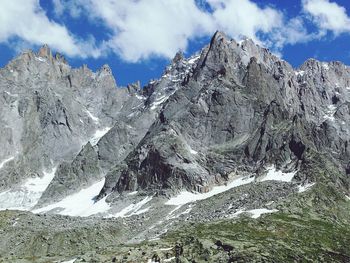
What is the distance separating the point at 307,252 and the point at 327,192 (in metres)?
71.9

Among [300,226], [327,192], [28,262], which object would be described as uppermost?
[327,192]

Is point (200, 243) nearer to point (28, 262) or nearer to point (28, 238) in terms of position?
point (28, 262)

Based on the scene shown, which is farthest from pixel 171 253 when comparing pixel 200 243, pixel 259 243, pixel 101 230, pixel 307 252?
pixel 101 230

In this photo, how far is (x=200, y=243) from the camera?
12775cm

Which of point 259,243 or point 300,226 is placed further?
point 300,226

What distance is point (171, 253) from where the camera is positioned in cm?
12294

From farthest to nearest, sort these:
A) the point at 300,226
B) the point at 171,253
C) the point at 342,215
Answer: the point at 342,215
the point at 300,226
the point at 171,253

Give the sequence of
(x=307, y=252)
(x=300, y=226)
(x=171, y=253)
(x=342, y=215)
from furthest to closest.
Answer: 1. (x=342, y=215)
2. (x=300, y=226)
3. (x=307, y=252)
4. (x=171, y=253)

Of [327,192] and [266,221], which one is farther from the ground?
[327,192]

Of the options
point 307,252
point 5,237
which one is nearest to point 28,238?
point 5,237

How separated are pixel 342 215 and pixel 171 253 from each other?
275 ft

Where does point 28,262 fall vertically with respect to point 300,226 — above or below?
below

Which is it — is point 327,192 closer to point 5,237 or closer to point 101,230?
point 101,230

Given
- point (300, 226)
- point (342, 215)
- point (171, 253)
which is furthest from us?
point (342, 215)
